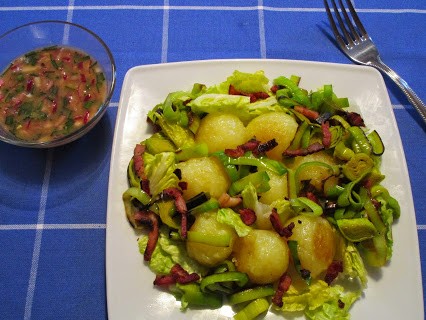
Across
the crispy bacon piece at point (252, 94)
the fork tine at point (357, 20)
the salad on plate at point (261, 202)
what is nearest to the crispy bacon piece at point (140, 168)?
the salad on plate at point (261, 202)

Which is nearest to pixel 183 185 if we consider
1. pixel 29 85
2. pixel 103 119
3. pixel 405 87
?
pixel 103 119

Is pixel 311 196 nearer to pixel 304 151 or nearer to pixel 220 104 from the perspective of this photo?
pixel 304 151

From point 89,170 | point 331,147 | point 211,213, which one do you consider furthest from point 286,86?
point 89,170

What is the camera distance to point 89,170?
2.32m

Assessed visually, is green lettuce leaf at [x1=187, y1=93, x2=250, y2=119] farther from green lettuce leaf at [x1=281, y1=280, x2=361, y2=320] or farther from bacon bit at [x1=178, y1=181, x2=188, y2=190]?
green lettuce leaf at [x1=281, y1=280, x2=361, y2=320]

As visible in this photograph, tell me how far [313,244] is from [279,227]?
16 cm

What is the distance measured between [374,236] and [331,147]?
468 millimetres

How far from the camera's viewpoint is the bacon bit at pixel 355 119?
7.00ft

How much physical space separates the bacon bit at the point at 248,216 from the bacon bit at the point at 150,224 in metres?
0.39

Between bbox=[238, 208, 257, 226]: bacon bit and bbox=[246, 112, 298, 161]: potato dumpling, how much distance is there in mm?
347

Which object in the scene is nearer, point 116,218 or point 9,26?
point 116,218

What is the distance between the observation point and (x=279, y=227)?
181cm

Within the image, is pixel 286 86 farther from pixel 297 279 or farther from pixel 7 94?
pixel 7 94

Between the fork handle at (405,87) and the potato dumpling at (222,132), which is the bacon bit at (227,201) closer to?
the potato dumpling at (222,132)
